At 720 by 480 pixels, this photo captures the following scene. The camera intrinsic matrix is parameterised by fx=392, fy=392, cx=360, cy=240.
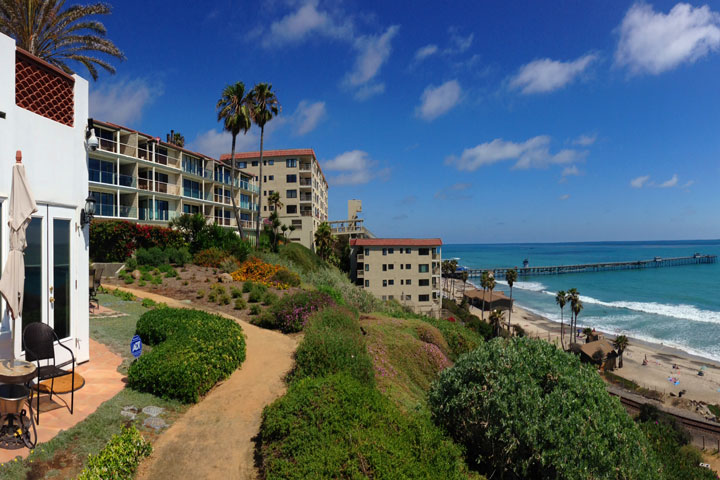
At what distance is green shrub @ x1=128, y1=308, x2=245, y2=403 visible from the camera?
26.5 ft

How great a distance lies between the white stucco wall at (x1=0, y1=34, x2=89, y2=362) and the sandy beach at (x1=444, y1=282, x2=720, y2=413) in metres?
26.1

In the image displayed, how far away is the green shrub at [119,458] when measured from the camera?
17.0ft

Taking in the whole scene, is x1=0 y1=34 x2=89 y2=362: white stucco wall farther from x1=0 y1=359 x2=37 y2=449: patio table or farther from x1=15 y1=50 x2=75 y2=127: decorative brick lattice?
x1=0 y1=359 x2=37 y2=449: patio table

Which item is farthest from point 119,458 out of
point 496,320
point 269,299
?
point 496,320

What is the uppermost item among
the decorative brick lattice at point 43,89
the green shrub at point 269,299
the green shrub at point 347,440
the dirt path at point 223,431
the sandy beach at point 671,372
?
the decorative brick lattice at point 43,89

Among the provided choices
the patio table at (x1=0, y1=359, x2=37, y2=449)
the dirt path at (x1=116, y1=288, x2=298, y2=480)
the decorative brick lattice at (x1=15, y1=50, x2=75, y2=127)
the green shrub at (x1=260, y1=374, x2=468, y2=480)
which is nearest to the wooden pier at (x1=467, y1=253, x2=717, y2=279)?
the dirt path at (x1=116, y1=288, x2=298, y2=480)

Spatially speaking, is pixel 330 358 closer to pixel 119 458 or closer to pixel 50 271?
pixel 119 458

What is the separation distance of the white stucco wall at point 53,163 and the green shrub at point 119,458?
275 centimetres

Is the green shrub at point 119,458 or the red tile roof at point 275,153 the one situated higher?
the red tile roof at point 275,153

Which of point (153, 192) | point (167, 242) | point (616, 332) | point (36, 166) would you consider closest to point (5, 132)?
point (36, 166)

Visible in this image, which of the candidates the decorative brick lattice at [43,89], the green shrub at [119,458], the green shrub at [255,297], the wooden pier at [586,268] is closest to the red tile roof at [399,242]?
the green shrub at [255,297]

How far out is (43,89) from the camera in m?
7.71

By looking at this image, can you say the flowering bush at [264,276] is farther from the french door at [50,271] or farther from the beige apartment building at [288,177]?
the beige apartment building at [288,177]

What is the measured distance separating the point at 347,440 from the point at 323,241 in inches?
1806
